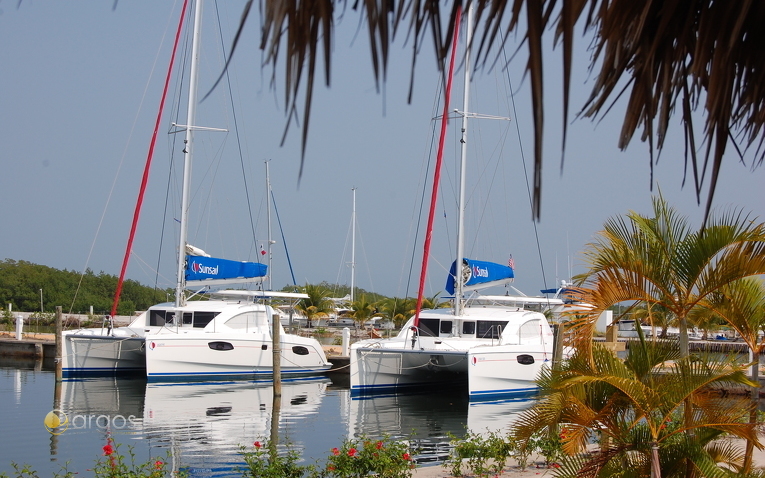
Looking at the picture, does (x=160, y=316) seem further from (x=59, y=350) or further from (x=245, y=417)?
(x=245, y=417)

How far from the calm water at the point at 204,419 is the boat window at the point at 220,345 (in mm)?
1035

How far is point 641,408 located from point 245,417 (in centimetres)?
1309

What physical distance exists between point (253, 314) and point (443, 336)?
616 cm

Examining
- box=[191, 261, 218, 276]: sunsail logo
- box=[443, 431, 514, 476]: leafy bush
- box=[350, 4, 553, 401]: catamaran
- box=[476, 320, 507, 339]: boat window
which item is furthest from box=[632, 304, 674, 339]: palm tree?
box=[191, 261, 218, 276]: sunsail logo

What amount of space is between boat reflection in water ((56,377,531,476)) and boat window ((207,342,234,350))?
3.45 feet

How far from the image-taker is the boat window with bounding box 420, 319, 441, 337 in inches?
906

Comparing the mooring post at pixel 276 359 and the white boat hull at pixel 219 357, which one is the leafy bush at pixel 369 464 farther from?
the white boat hull at pixel 219 357

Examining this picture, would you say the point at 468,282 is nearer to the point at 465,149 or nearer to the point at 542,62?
the point at 465,149

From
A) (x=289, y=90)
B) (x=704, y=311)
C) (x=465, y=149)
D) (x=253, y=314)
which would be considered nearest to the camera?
(x=289, y=90)

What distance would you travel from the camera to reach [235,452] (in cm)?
1369

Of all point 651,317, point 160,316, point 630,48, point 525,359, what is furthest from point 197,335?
point 630,48

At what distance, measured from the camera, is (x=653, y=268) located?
22.8ft

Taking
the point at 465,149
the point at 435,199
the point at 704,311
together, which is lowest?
the point at 704,311

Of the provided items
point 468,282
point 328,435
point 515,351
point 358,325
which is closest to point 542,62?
point 328,435
